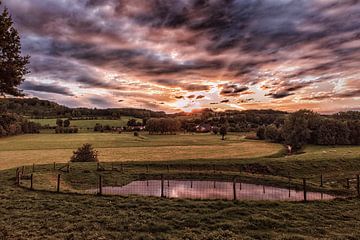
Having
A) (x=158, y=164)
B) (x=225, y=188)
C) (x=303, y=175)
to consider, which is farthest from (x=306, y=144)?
(x=225, y=188)

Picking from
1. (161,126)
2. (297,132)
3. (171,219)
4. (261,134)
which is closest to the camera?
(171,219)

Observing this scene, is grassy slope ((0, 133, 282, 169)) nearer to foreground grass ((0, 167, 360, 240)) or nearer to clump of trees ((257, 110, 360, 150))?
clump of trees ((257, 110, 360, 150))

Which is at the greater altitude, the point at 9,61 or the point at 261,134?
the point at 9,61

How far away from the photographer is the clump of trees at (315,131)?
311 ft

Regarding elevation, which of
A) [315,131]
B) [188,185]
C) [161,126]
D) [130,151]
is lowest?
[130,151]

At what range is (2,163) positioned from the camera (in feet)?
183

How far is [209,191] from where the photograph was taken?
28578 millimetres

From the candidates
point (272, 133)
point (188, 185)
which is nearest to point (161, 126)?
point (272, 133)

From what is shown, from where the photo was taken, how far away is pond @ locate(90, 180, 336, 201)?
83.8ft

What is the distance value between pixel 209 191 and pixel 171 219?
13596 mm

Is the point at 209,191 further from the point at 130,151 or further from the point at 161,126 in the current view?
the point at 161,126

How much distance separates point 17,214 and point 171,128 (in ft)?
458

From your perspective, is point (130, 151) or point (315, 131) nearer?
point (130, 151)

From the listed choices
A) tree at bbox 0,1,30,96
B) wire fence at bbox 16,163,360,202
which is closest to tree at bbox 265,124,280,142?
wire fence at bbox 16,163,360,202
